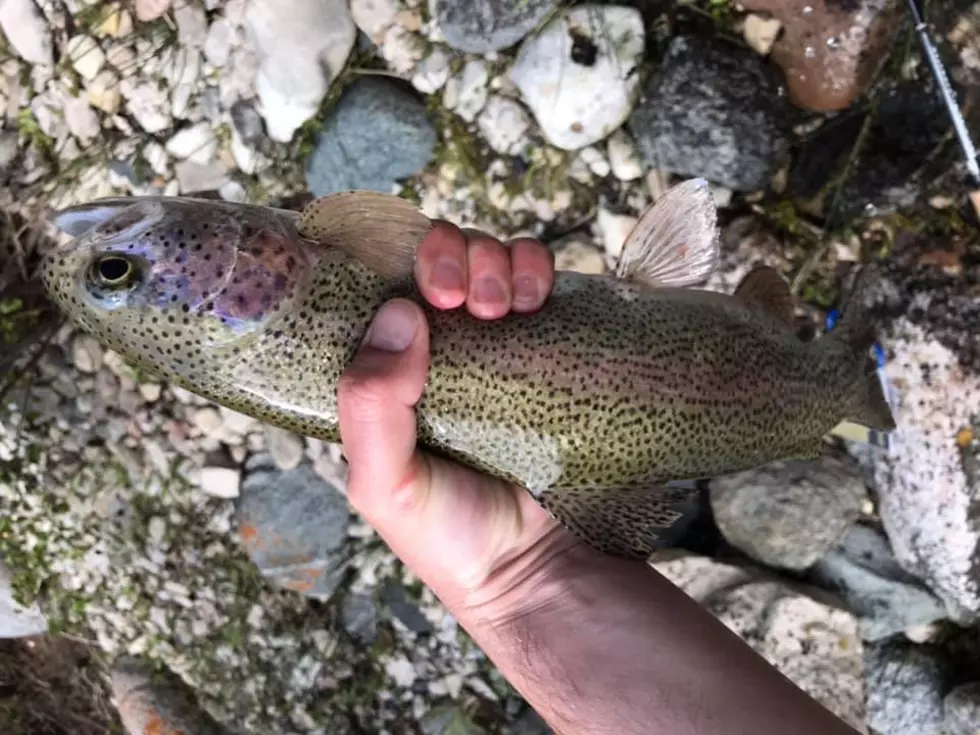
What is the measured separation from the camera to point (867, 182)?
3842 millimetres

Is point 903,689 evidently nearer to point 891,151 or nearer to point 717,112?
point 891,151

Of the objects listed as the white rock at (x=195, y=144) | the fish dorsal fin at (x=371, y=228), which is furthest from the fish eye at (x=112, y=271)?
the white rock at (x=195, y=144)

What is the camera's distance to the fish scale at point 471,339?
2.48 m

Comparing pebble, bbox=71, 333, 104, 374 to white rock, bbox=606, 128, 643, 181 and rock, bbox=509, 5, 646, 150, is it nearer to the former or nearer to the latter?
rock, bbox=509, 5, 646, 150

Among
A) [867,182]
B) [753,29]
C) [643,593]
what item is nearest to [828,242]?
[867,182]

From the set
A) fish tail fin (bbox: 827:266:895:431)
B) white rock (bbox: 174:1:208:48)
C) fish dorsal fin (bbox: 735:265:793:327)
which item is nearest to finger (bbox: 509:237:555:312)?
fish dorsal fin (bbox: 735:265:793:327)

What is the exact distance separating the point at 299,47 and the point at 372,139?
1.72 feet

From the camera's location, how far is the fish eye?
8.08 ft

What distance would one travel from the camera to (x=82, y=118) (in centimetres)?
446

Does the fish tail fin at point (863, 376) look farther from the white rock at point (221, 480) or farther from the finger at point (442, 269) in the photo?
the white rock at point (221, 480)

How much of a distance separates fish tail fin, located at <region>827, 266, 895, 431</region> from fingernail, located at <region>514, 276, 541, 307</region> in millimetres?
1428

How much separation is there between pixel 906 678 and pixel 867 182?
242 cm

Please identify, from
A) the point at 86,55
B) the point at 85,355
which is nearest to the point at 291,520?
the point at 85,355

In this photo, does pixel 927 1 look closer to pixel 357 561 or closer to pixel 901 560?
pixel 901 560
